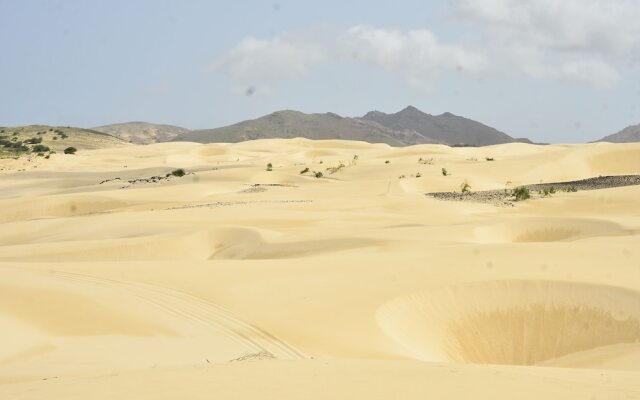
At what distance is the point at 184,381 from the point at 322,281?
229 inches

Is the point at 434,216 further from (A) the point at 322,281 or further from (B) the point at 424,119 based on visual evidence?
(B) the point at 424,119

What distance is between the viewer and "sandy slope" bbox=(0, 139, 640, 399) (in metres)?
6.29

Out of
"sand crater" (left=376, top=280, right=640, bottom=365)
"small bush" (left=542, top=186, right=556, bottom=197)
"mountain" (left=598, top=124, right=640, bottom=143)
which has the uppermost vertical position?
A: "mountain" (left=598, top=124, right=640, bottom=143)

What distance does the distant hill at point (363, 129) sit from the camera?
341 feet

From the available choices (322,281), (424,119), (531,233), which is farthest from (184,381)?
(424,119)

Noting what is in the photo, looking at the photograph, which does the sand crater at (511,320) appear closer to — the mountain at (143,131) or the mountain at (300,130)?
the mountain at (300,130)

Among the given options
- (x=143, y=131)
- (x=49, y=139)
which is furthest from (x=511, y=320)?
(x=143, y=131)

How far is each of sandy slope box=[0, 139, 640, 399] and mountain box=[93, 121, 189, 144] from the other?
11799 cm

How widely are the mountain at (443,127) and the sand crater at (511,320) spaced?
110884mm

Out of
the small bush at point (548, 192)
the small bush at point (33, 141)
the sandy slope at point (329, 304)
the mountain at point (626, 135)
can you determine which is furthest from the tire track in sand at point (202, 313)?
the mountain at point (626, 135)

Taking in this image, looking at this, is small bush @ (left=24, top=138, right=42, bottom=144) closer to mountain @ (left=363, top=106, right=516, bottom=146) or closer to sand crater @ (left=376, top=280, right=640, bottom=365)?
mountain @ (left=363, top=106, right=516, bottom=146)

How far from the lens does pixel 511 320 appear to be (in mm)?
10359

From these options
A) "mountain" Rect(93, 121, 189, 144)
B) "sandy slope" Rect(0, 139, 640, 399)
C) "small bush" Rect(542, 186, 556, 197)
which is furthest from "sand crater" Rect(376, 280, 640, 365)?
"mountain" Rect(93, 121, 189, 144)

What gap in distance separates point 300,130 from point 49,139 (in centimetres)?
3881
